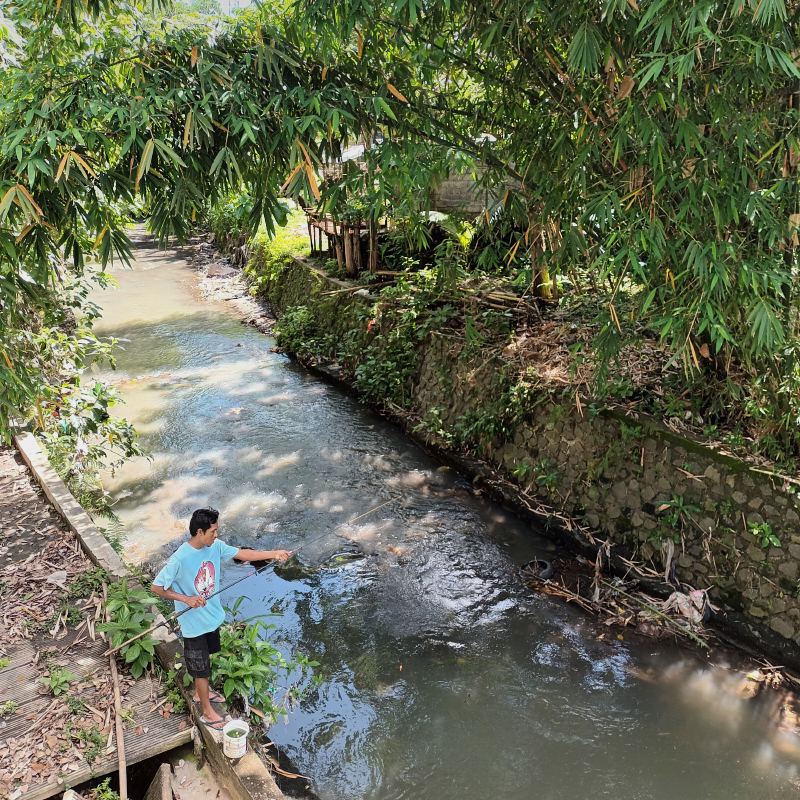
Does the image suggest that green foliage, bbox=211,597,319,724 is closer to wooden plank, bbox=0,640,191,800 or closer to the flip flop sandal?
the flip flop sandal

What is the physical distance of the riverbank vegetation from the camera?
4.07m

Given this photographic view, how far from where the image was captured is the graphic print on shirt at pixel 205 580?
12.5ft

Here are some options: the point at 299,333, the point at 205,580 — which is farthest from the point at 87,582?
the point at 299,333

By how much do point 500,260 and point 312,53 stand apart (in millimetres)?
5548

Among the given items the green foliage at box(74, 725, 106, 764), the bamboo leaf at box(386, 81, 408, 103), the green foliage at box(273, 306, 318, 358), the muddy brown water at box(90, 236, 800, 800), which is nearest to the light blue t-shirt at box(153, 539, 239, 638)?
the green foliage at box(74, 725, 106, 764)

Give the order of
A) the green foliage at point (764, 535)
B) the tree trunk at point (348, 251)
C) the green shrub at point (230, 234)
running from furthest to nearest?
the green shrub at point (230, 234)
the tree trunk at point (348, 251)
the green foliage at point (764, 535)

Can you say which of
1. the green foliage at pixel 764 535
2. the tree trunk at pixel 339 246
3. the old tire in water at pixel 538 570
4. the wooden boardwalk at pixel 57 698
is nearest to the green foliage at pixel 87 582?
the wooden boardwalk at pixel 57 698

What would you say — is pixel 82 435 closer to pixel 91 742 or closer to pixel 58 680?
pixel 58 680

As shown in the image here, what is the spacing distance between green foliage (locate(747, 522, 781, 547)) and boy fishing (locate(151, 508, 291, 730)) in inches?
160

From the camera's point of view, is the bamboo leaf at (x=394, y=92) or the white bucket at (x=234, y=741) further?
the bamboo leaf at (x=394, y=92)

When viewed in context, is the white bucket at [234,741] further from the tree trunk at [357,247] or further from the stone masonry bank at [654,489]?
the tree trunk at [357,247]

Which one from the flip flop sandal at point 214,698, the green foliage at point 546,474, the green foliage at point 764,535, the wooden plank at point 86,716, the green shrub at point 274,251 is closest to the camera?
the wooden plank at point 86,716

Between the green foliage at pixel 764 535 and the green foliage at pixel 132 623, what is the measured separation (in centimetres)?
448

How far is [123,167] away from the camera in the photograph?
4.61 meters
